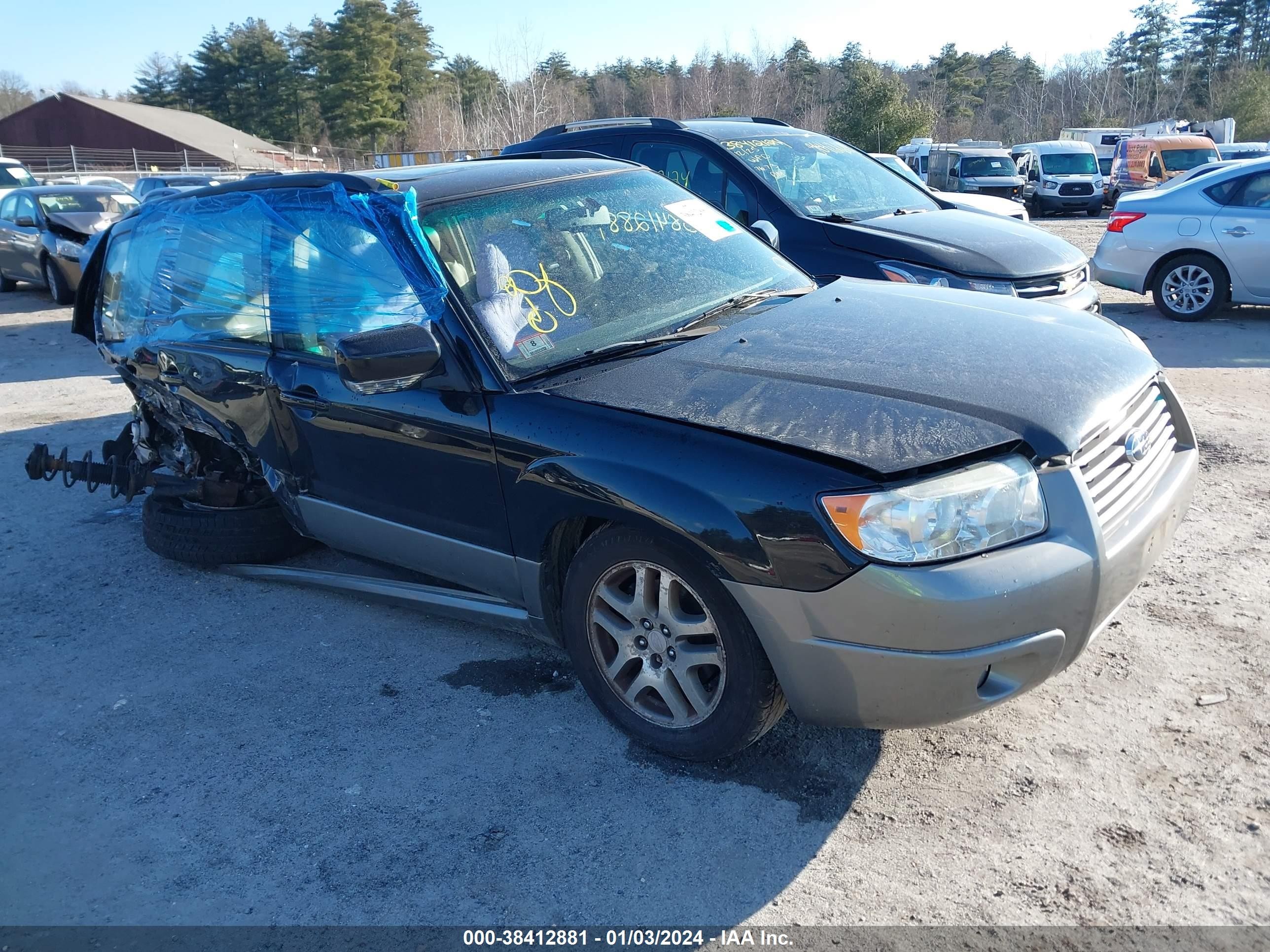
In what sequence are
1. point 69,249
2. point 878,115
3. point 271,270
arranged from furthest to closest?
point 878,115
point 69,249
point 271,270

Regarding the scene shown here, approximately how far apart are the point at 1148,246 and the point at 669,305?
26.8ft

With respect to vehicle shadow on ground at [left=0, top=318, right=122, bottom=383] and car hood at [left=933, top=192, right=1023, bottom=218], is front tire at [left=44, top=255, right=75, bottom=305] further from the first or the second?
car hood at [left=933, top=192, right=1023, bottom=218]

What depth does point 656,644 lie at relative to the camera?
122 inches

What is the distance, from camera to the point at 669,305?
3758mm

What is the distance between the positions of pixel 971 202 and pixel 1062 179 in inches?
678

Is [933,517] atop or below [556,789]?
atop

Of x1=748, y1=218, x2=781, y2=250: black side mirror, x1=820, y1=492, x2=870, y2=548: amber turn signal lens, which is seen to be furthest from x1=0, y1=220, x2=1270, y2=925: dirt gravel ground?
x1=748, y1=218, x2=781, y2=250: black side mirror

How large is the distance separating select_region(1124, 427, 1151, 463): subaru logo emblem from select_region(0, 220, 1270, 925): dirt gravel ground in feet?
2.87

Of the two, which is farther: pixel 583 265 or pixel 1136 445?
pixel 583 265

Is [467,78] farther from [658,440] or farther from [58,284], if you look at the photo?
[658,440]

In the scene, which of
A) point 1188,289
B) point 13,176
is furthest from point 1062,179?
point 13,176

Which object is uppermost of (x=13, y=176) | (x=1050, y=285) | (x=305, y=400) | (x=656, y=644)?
(x=13, y=176)

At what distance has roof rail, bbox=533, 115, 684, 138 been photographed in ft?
23.8

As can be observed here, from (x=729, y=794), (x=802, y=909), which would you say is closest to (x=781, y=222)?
(x=729, y=794)
